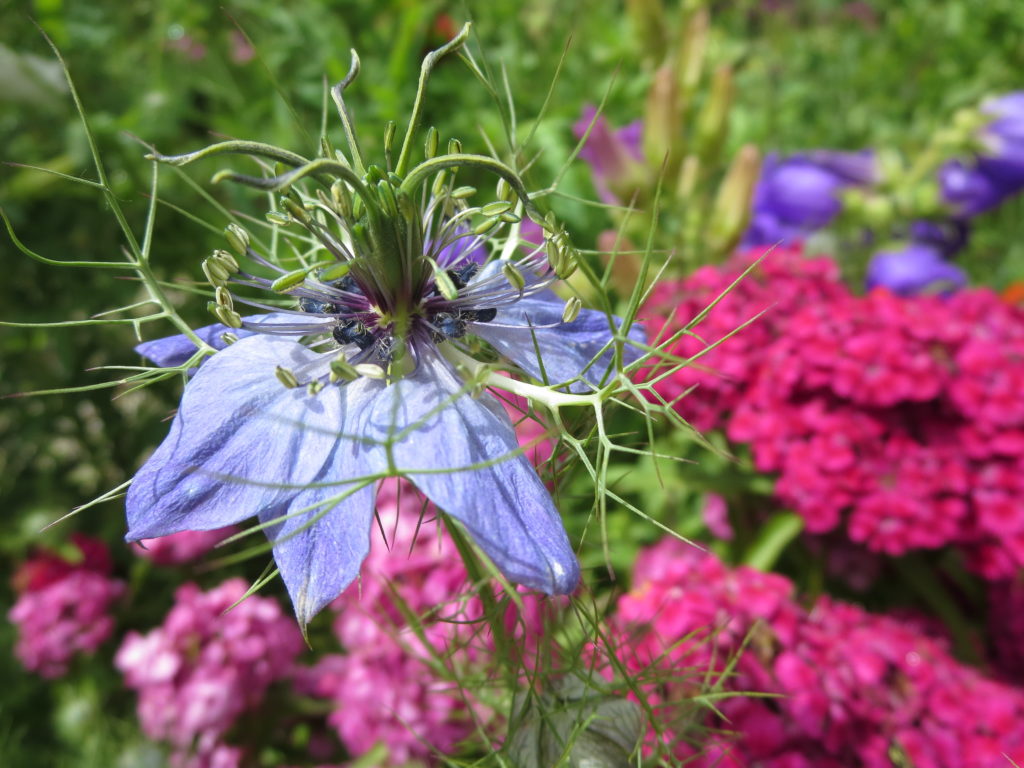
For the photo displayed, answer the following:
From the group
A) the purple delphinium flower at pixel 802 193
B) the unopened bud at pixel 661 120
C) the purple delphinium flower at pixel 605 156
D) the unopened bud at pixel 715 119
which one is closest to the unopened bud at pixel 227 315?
the purple delphinium flower at pixel 605 156

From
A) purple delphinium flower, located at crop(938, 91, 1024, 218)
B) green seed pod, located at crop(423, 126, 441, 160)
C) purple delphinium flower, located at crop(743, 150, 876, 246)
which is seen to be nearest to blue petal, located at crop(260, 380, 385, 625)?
green seed pod, located at crop(423, 126, 441, 160)

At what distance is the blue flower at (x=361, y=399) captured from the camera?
0.54m

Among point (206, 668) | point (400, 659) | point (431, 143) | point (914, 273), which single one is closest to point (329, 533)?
point (431, 143)

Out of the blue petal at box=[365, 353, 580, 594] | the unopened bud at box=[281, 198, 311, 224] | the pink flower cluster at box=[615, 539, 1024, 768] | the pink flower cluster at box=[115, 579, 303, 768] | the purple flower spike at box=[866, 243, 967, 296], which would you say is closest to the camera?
the blue petal at box=[365, 353, 580, 594]

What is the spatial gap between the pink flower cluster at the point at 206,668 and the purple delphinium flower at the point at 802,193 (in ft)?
4.48

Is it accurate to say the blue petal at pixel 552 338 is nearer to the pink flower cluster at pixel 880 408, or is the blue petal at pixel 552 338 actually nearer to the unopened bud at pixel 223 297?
the unopened bud at pixel 223 297

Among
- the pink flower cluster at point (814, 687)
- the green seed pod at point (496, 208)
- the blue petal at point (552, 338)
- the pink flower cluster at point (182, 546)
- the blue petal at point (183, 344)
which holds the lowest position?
the pink flower cluster at point (182, 546)

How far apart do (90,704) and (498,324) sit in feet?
4.56

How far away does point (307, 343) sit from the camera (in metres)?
0.70

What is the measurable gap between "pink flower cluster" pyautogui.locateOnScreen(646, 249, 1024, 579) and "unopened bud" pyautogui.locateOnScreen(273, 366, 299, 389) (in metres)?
0.73

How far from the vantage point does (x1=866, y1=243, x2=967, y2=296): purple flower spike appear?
1.80 metres

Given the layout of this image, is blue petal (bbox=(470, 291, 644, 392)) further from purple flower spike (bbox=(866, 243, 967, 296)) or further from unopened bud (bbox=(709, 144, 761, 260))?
Answer: purple flower spike (bbox=(866, 243, 967, 296))

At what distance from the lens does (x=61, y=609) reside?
5.12ft

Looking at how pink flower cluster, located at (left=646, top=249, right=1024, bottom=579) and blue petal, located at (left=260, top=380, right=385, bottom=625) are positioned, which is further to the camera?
pink flower cluster, located at (left=646, top=249, right=1024, bottom=579)
